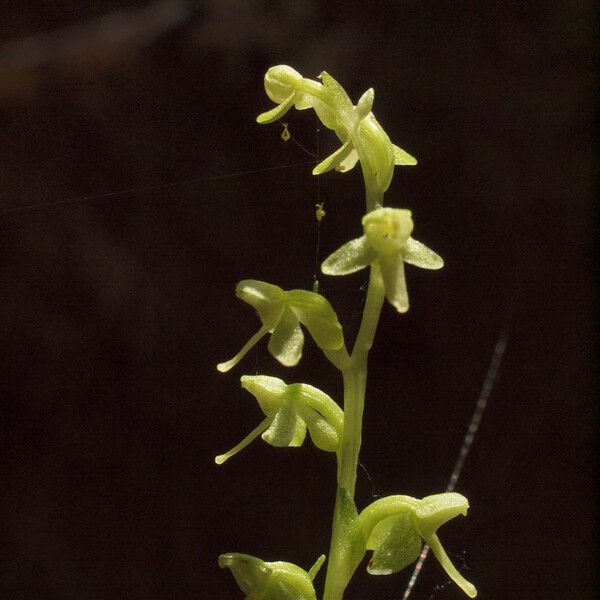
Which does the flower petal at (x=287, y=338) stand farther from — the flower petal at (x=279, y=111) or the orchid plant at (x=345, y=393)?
the flower petal at (x=279, y=111)

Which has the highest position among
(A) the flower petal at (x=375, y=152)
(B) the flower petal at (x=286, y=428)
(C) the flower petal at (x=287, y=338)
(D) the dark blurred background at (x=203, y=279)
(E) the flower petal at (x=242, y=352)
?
(A) the flower petal at (x=375, y=152)

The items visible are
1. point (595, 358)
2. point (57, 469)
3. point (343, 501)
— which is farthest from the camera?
point (595, 358)

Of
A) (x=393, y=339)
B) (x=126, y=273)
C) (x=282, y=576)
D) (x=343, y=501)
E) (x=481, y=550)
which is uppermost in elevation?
(x=343, y=501)

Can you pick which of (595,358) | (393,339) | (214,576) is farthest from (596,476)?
(214,576)

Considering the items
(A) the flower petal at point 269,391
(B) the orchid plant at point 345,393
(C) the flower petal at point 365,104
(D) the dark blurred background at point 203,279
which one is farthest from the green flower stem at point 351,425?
(D) the dark blurred background at point 203,279

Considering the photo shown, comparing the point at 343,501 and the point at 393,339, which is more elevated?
the point at 343,501

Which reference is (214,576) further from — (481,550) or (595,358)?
(595,358)

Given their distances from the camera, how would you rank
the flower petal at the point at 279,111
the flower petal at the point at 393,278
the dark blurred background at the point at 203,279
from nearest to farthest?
1. the flower petal at the point at 393,278
2. the flower petal at the point at 279,111
3. the dark blurred background at the point at 203,279
